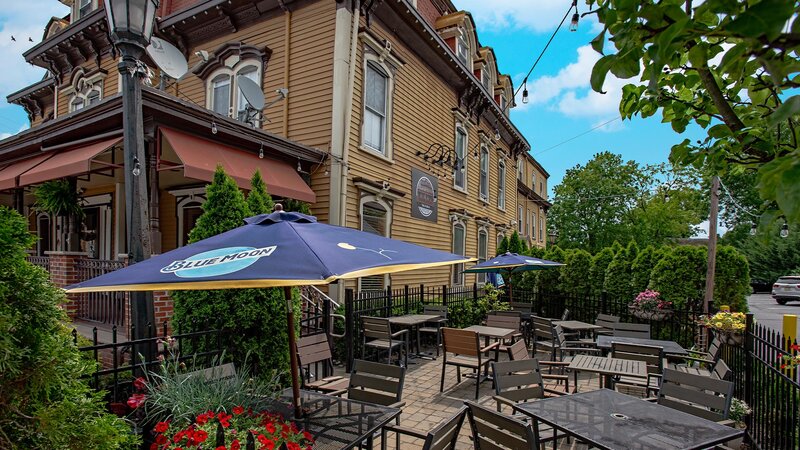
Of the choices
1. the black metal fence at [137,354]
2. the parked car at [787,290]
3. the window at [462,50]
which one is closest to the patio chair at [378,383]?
the black metal fence at [137,354]

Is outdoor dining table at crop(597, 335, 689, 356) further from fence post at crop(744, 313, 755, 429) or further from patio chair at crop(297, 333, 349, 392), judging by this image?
patio chair at crop(297, 333, 349, 392)

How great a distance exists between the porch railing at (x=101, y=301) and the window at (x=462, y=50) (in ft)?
41.3

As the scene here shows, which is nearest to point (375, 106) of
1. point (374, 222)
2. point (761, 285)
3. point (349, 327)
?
point (374, 222)

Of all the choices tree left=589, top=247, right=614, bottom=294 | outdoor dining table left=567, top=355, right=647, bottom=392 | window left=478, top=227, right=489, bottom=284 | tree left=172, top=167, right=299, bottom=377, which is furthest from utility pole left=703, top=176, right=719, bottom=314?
window left=478, top=227, right=489, bottom=284

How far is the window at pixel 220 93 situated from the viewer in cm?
1203

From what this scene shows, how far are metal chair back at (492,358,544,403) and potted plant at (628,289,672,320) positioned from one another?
7.37m

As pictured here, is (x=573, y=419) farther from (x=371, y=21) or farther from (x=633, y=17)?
(x=371, y=21)

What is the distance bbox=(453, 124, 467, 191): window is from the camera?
629 inches

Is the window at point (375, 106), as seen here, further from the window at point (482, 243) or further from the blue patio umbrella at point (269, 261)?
the blue patio umbrella at point (269, 261)

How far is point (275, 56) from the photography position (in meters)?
11.3

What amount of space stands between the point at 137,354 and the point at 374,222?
25.6 feet

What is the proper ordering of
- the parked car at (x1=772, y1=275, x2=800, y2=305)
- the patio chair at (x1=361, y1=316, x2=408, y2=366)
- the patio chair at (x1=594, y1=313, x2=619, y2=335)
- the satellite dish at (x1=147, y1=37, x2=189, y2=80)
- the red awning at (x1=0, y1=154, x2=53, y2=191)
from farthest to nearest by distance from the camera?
the parked car at (x1=772, y1=275, x2=800, y2=305)
the satellite dish at (x1=147, y1=37, x2=189, y2=80)
the patio chair at (x1=594, y1=313, x2=619, y2=335)
the red awning at (x1=0, y1=154, x2=53, y2=191)
the patio chair at (x1=361, y1=316, x2=408, y2=366)

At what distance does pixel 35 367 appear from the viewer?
6.23 ft

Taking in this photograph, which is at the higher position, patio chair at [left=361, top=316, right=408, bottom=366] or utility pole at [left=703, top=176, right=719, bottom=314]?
utility pole at [left=703, top=176, right=719, bottom=314]
